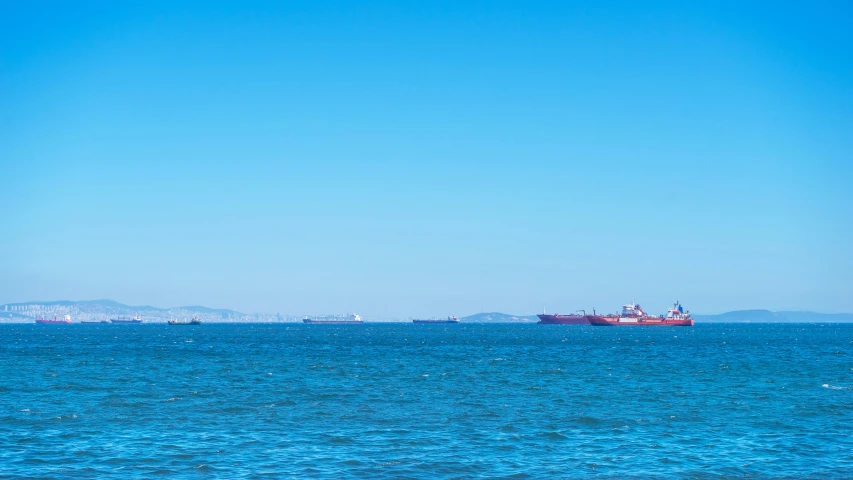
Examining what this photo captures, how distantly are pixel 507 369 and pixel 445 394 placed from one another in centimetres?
2296

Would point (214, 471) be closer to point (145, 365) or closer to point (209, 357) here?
point (145, 365)

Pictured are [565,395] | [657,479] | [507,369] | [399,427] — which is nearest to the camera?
[657,479]

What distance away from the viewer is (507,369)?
243 ft

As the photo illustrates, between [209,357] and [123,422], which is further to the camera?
[209,357]

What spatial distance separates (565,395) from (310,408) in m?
18.3

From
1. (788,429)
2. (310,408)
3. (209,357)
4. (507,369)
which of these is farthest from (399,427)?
(209,357)

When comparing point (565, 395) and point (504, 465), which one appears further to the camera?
point (565, 395)

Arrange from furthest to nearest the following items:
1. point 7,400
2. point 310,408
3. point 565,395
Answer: point 565,395
point 7,400
point 310,408

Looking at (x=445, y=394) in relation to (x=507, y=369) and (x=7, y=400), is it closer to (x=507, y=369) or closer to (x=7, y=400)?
(x=507, y=369)

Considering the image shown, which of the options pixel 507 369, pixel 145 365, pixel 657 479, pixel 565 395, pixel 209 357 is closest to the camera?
pixel 657 479

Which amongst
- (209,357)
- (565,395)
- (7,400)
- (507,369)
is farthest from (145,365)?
(565,395)

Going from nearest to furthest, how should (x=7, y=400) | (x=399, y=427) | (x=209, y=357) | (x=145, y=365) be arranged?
1. (x=399, y=427)
2. (x=7, y=400)
3. (x=145, y=365)
4. (x=209, y=357)

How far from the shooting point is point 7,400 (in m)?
48.1

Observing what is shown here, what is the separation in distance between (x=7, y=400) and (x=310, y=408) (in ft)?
67.9
